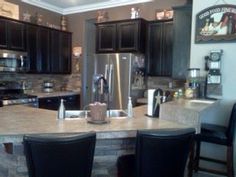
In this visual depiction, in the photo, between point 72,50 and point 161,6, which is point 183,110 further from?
point 72,50

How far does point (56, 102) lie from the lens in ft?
16.1

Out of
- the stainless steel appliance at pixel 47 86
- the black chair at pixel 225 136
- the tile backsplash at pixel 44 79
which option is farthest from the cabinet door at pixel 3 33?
the black chair at pixel 225 136

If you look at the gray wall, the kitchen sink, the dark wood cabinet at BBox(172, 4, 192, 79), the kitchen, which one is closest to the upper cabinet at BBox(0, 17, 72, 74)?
the kitchen

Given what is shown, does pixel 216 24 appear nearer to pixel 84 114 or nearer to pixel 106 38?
pixel 84 114

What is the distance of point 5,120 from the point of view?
1.94 metres

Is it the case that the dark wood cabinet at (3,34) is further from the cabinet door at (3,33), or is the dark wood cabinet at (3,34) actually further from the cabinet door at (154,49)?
the cabinet door at (154,49)

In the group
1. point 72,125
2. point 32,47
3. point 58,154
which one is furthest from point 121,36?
point 58,154

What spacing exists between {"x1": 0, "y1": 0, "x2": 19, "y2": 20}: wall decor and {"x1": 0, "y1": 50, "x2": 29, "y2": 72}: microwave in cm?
87

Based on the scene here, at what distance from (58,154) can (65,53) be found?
4660 millimetres

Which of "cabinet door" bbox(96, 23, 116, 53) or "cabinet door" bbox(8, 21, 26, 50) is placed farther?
"cabinet door" bbox(96, 23, 116, 53)

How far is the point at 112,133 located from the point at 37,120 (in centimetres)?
73

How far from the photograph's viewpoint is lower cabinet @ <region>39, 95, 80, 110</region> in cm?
468

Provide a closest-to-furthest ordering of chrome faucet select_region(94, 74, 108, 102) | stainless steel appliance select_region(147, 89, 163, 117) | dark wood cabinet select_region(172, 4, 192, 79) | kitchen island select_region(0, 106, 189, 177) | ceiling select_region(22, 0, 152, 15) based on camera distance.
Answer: kitchen island select_region(0, 106, 189, 177) < stainless steel appliance select_region(147, 89, 163, 117) < chrome faucet select_region(94, 74, 108, 102) < dark wood cabinet select_region(172, 4, 192, 79) < ceiling select_region(22, 0, 152, 15)

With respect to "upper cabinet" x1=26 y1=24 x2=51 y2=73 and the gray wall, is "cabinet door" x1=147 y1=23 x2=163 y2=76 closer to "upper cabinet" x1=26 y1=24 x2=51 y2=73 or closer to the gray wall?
the gray wall
